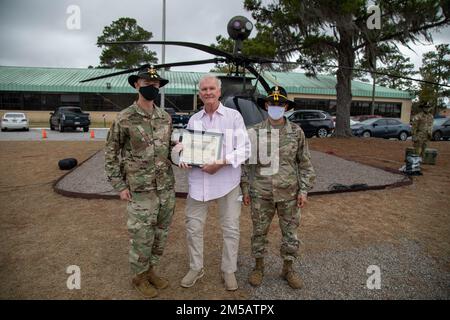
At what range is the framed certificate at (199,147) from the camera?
9.44 ft

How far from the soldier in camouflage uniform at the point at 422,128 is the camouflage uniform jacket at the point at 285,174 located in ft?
26.1

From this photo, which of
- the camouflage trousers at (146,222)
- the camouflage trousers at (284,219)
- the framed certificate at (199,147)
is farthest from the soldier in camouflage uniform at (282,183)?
the camouflage trousers at (146,222)

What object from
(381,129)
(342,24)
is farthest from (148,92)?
(381,129)

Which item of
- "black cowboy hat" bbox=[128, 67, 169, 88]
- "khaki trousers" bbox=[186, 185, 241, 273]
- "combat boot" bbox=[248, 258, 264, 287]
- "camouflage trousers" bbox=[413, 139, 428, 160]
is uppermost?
"black cowboy hat" bbox=[128, 67, 169, 88]

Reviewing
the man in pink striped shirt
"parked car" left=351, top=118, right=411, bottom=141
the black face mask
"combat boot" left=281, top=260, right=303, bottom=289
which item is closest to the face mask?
the man in pink striped shirt

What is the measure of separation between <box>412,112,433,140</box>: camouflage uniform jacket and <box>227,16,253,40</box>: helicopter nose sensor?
6.94m

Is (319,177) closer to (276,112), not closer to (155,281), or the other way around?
(276,112)

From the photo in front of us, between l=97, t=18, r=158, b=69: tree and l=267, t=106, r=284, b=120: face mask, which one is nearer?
l=267, t=106, r=284, b=120: face mask

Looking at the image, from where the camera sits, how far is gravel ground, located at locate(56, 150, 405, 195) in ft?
21.2

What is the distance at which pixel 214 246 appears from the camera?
13.3 ft

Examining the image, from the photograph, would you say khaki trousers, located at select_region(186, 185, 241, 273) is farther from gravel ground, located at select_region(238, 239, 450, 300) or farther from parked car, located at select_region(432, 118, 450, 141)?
parked car, located at select_region(432, 118, 450, 141)

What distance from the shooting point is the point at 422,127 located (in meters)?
9.66

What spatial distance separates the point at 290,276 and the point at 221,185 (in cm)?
115

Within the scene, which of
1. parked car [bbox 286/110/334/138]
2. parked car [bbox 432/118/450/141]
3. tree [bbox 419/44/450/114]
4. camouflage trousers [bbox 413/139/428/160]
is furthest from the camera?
tree [bbox 419/44/450/114]
